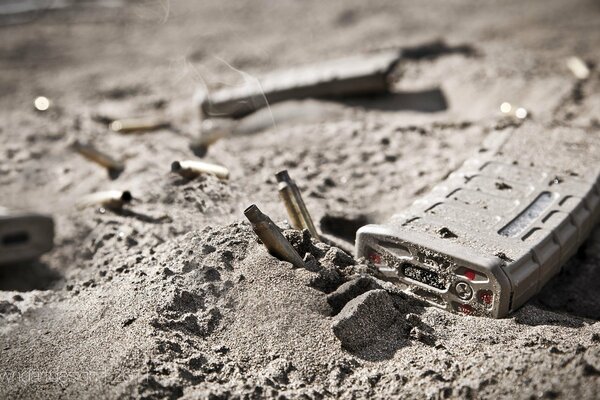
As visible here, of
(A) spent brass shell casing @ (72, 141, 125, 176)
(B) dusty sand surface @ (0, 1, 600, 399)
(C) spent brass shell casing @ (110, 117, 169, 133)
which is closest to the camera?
(B) dusty sand surface @ (0, 1, 600, 399)

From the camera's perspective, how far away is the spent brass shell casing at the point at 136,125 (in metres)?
8.04

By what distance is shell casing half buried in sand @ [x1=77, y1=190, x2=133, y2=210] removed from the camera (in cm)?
595

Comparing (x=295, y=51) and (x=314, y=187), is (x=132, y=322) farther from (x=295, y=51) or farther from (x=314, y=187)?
(x=295, y=51)

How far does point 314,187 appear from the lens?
638 centimetres

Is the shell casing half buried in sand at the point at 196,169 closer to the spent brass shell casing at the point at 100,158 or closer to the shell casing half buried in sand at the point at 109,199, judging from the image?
the shell casing half buried in sand at the point at 109,199

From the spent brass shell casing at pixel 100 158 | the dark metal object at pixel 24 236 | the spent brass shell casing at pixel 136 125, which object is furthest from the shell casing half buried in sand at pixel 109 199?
the spent brass shell casing at pixel 136 125

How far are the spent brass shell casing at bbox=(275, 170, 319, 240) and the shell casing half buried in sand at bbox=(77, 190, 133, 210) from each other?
1.62m

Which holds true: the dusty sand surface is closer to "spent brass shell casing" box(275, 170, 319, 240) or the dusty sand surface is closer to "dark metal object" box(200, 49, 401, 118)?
"dark metal object" box(200, 49, 401, 118)

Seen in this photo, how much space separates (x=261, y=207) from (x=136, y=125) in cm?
305

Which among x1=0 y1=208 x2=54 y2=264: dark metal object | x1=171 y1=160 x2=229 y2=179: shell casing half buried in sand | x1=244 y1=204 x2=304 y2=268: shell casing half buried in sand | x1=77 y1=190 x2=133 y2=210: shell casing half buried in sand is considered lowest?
x1=0 y1=208 x2=54 y2=264: dark metal object

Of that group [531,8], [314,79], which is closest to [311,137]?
[314,79]

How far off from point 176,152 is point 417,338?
3.79 m

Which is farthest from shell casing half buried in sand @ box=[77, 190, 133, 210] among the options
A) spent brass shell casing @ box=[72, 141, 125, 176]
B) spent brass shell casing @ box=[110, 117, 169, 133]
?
spent brass shell casing @ box=[110, 117, 169, 133]

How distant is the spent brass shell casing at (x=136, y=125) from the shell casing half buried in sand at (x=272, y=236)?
4117mm
